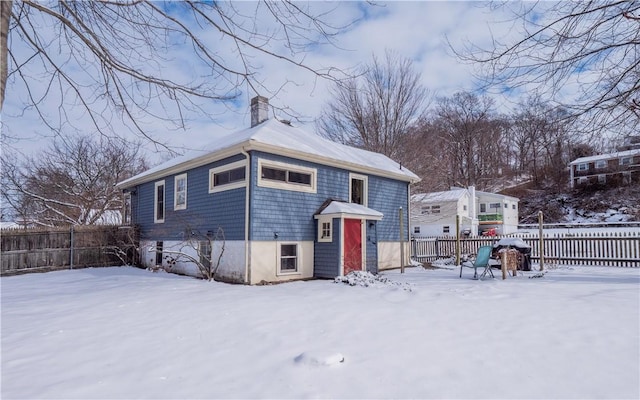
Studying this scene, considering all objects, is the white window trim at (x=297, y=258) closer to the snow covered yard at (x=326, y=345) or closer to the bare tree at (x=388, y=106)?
the snow covered yard at (x=326, y=345)

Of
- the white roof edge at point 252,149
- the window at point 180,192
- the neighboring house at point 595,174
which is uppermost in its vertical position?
the neighboring house at point 595,174

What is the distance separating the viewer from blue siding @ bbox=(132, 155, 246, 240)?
9922 millimetres

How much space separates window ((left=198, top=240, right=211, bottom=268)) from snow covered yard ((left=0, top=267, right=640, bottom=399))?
316cm

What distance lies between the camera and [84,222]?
20.5 m

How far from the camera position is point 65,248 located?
533 inches

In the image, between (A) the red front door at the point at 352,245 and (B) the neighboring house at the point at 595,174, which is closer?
(A) the red front door at the point at 352,245

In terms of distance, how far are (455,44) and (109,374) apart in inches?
241

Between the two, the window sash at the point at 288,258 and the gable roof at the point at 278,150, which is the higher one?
the gable roof at the point at 278,150

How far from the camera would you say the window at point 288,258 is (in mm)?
10180

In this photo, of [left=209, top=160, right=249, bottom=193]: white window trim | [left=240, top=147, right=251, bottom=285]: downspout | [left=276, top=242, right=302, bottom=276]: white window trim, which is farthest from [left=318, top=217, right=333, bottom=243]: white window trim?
[left=209, top=160, right=249, bottom=193]: white window trim

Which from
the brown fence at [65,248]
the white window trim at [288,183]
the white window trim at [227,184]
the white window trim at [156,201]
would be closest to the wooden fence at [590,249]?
the white window trim at [288,183]

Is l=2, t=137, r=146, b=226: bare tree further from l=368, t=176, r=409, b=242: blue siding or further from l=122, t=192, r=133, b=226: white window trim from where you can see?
l=368, t=176, r=409, b=242: blue siding

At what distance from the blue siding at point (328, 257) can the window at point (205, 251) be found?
3.14 meters

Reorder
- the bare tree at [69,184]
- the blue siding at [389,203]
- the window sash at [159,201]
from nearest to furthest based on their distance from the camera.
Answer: the blue siding at [389,203] → the window sash at [159,201] → the bare tree at [69,184]
